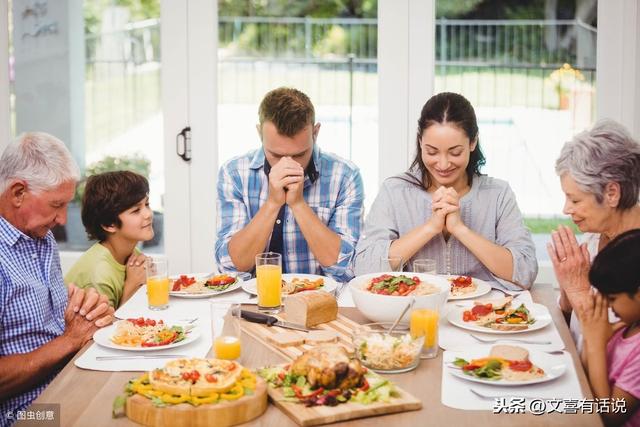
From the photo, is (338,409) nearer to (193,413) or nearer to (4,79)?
(193,413)

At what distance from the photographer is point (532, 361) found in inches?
76.3

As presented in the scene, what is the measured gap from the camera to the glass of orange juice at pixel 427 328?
2.02 metres

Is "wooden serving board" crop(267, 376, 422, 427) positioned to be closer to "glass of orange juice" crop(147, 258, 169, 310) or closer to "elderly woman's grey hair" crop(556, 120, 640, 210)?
"glass of orange juice" crop(147, 258, 169, 310)

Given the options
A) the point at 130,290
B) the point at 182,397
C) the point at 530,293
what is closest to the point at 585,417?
the point at 182,397

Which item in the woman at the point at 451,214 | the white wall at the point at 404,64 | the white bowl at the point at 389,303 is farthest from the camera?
the white wall at the point at 404,64

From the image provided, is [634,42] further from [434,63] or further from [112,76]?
[112,76]

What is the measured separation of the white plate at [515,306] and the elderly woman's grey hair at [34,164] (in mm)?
1166

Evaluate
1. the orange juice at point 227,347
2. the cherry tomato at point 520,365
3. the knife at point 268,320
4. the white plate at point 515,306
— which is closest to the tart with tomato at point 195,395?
the orange juice at point 227,347

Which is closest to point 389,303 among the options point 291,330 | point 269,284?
point 291,330

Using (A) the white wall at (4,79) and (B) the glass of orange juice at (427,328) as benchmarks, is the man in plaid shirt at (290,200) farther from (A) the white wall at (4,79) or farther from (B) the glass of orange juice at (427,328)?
(A) the white wall at (4,79)

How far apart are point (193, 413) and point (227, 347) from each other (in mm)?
379

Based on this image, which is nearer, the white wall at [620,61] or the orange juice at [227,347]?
the orange juice at [227,347]

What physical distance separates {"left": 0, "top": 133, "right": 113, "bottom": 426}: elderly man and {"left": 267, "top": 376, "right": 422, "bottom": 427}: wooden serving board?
31.8 inches

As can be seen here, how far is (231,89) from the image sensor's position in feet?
13.6
